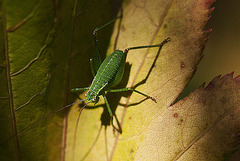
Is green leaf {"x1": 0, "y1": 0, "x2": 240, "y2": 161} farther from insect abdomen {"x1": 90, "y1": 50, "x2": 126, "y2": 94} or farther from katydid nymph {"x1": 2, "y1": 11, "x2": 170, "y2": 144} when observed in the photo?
insect abdomen {"x1": 90, "y1": 50, "x2": 126, "y2": 94}

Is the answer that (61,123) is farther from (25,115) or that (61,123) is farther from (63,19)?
(63,19)

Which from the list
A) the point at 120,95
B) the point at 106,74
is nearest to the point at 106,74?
the point at 106,74

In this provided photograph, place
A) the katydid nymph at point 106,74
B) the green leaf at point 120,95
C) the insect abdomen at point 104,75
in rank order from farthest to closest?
1. the insect abdomen at point 104,75
2. the katydid nymph at point 106,74
3. the green leaf at point 120,95

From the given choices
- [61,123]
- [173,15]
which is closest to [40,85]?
[61,123]

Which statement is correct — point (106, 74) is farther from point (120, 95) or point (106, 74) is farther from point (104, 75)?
point (120, 95)

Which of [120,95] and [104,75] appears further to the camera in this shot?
[104,75]

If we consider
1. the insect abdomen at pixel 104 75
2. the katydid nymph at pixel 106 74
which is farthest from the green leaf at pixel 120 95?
the insect abdomen at pixel 104 75

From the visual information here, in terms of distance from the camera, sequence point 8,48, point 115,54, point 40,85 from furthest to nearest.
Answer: point 115,54 < point 40,85 < point 8,48

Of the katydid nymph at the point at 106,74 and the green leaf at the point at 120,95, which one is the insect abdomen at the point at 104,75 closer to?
the katydid nymph at the point at 106,74

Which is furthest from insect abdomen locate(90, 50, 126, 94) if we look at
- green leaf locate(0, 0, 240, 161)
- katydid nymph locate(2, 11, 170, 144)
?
green leaf locate(0, 0, 240, 161)
